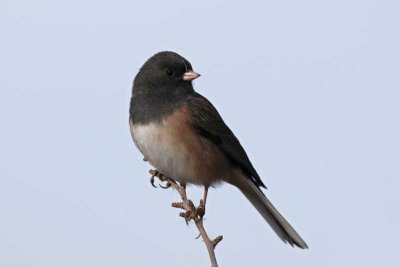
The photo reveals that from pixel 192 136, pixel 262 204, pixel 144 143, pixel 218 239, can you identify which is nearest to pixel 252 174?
pixel 262 204

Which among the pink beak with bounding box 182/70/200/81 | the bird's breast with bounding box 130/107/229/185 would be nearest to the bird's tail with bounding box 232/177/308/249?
the bird's breast with bounding box 130/107/229/185

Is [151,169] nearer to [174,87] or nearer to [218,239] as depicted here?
[174,87]

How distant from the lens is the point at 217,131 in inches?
196

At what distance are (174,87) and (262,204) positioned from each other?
1063 mm

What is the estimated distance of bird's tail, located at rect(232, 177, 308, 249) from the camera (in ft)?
16.1

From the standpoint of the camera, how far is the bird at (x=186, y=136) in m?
4.55

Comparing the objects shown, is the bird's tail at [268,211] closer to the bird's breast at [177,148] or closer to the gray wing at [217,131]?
the gray wing at [217,131]

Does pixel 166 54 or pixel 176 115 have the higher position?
pixel 166 54

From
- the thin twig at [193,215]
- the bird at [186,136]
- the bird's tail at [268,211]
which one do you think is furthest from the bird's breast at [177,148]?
the bird's tail at [268,211]

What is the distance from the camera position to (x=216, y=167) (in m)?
4.88

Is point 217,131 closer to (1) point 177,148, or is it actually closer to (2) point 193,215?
(1) point 177,148

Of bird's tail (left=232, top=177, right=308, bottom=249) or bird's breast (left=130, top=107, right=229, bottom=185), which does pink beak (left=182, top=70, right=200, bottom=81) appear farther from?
bird's tail (left=232, top=177, right=308, bottom=249)

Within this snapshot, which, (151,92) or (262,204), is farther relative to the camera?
(262,204)

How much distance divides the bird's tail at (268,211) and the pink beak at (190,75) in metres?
0.83
